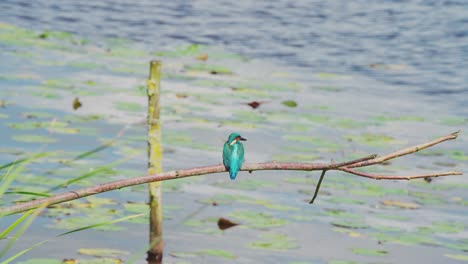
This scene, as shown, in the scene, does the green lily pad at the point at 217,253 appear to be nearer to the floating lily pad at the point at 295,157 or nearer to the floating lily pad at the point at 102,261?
the floating lily pad at the point at 102,261

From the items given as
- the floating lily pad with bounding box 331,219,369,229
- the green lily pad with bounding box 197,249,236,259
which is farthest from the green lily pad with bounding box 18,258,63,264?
the floating lily pad with bounding box 331,219,369,229

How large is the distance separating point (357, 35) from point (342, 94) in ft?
20.4

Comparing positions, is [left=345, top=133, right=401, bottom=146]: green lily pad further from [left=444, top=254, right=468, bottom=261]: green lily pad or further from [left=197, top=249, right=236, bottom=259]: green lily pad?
[left=197, top=249, right=236, bottom=259]: green lily pad

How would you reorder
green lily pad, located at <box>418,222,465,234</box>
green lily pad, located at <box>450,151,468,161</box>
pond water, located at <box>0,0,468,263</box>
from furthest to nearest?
green lily pad, located at <box>450,151,468,161</box>, green lily pad, located at <box>418,222,465,234</box>, pond water, located at <box>0,0,468,263</box>

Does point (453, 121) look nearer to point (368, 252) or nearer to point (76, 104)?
point (76, 104)

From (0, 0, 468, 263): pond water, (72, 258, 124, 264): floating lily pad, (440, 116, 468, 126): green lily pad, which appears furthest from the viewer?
(440, 116, 468, 126): green lily pad

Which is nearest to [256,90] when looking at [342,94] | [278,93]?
[278,93]

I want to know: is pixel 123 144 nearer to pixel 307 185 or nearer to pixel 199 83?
pixel 307 185

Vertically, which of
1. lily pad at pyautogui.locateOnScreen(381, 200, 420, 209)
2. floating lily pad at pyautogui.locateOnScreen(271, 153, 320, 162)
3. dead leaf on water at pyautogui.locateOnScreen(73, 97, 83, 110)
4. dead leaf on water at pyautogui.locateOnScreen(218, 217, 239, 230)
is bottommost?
dead leaf on water at pyautogui.locateOnScreen(218, 217, 239, 230)

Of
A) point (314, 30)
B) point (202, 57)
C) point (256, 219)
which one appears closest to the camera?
point (256, 219)

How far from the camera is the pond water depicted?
7363 mm

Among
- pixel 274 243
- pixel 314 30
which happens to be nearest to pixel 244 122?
pixel 274 243

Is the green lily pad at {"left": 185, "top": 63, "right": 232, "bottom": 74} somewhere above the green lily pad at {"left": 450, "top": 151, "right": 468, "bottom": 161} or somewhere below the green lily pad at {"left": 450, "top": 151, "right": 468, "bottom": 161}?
above

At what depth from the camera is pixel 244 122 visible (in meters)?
10.7
